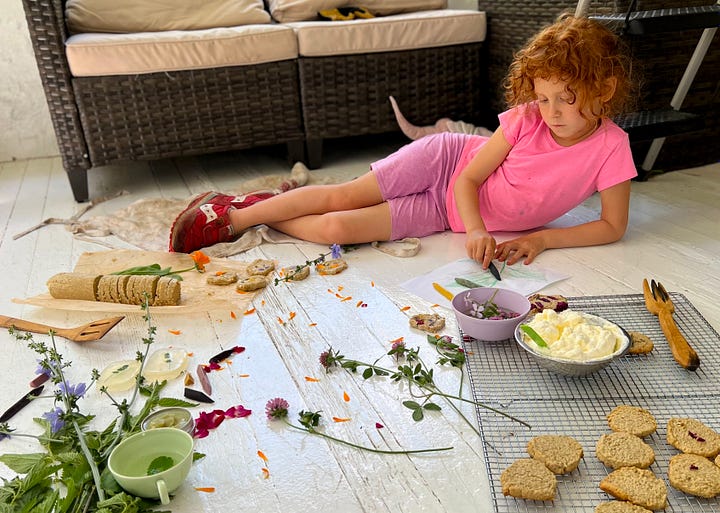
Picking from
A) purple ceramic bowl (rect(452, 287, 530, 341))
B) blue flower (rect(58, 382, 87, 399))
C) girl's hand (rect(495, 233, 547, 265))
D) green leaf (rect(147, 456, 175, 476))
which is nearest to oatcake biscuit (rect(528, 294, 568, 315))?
purple ceramic bowl (rect(452, 287, 530, 341))

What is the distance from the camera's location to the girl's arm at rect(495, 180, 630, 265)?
166cm

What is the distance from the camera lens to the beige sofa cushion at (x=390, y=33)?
2.46 meters

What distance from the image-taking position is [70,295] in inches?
60.7

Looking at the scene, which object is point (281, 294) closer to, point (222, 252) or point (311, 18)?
point (222, 252)

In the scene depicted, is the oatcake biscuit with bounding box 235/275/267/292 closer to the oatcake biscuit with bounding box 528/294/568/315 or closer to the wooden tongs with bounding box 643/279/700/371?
the oatcake biscuit with bounding box 528/294/568/315

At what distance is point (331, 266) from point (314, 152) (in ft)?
3.56

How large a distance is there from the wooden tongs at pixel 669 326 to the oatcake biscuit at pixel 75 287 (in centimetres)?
126

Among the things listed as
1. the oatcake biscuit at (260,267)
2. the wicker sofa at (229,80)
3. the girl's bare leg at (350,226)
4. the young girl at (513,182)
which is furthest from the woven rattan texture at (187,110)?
the oatcake biscuit at (260,267)

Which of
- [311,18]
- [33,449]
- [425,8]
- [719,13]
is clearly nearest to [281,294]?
[33,449]

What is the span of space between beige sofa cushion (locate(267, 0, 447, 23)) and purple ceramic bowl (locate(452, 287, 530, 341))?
193 centimetres

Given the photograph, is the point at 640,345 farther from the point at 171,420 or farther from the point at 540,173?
the point at 171,420

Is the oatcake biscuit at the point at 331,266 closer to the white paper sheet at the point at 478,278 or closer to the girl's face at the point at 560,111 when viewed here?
the white paper sheet at the point at 478,278

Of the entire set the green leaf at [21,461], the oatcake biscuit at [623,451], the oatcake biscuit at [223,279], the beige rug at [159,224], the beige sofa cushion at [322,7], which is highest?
the beige sofa cushion at [322,7]

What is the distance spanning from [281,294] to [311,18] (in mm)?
1702
